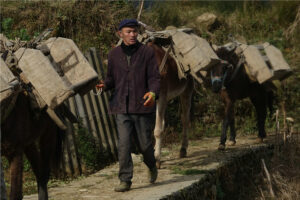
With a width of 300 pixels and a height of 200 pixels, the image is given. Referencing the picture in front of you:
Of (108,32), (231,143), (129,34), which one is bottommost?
(231,143)

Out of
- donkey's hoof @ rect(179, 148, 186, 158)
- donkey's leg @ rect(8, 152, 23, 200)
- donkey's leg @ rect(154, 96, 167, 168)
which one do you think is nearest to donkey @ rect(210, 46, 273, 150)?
donkey's hoof @ rect(179, 148, 186, 158)

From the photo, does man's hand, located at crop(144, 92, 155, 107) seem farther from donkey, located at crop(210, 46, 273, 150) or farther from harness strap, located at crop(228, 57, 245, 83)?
harness strap, located at crop(228, 57, 245, 83)

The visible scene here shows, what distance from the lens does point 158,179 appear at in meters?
7.58

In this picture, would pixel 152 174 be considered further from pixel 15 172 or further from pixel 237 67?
pixel 237 67

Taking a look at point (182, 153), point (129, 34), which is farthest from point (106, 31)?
point (129, 34)

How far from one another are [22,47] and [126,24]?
131 centimetres

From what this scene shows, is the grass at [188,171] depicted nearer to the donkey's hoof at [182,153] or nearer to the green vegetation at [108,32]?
the donkey's hoof at [182,153]

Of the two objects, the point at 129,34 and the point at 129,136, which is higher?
the point at 129,34

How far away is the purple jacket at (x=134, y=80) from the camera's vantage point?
21.7 feet

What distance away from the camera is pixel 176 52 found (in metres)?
8.84

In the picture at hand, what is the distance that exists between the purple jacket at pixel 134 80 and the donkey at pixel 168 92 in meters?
1.62

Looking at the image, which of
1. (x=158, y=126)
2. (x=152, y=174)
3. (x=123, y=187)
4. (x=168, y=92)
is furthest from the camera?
(x=168, y=92)

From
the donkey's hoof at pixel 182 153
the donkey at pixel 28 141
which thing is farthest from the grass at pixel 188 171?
the donkey at pixel 28 141

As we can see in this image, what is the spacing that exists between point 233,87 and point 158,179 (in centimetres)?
387
